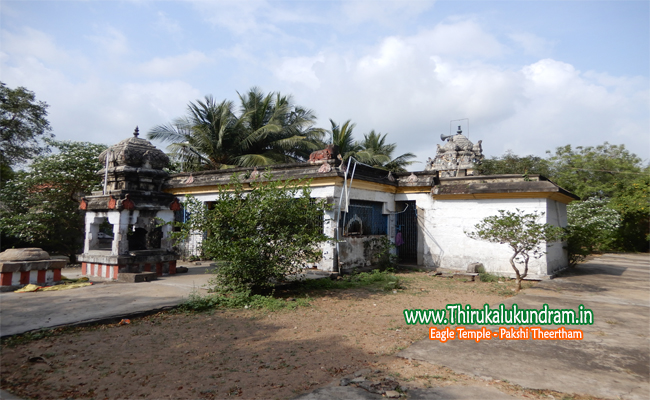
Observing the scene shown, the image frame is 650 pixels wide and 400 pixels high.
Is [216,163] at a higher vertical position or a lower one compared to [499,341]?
higher

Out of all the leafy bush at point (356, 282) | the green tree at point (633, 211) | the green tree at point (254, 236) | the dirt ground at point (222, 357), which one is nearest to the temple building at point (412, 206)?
the leafy bush at point (356, 282)

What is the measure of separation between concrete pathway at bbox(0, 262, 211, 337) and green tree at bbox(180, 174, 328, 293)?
1.02 metres

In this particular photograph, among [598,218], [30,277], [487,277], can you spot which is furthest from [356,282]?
[598,218]

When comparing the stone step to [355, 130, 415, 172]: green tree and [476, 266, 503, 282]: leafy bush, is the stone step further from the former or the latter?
[355, 130, 415, 172]: green tree

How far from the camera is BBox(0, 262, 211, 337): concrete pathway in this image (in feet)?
16.5

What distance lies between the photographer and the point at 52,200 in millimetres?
11344

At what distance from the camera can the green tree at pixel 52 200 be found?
1096 cm

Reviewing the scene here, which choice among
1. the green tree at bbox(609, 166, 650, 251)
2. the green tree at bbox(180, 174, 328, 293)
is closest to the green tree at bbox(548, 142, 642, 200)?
the green tree at bbox(609, 166, 650, 251)

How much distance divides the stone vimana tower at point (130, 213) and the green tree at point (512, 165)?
18.4m

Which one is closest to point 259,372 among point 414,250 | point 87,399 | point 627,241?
point 87,399

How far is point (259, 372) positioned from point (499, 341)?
125 inches

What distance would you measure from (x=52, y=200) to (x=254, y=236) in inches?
323

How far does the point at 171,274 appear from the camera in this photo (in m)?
9.33

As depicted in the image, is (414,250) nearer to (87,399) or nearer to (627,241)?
(87,399)
